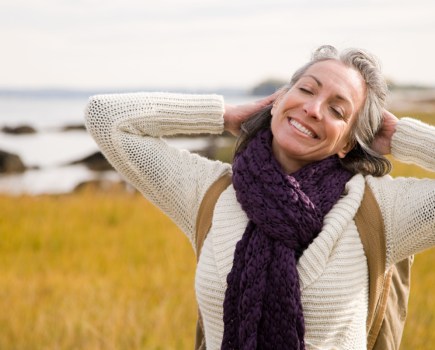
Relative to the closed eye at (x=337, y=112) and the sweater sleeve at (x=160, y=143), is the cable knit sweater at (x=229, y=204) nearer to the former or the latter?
the sweater sleeve at (x=160, y=143)

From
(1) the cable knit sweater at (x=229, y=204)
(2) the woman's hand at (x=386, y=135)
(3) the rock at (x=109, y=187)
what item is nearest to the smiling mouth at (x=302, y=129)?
(1) the cable knit sweater at (x=229, y=204)

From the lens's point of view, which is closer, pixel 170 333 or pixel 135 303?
pixel 170 333

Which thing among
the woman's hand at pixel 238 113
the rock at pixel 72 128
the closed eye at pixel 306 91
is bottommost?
the rock at pixel 72 128

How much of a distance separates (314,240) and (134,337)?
2157 mm

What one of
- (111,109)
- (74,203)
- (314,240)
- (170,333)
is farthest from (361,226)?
(74,203)

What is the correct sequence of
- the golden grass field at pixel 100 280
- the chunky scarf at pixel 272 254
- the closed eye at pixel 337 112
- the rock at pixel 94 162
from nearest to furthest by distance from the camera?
the chunky scarf at pixel 272 254, the closed eye at pixel 337 112, the golden grass field at pixel 100 280, the rock at pixel 94 162

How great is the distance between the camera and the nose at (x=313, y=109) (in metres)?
2.31

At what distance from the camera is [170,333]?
4.23 m

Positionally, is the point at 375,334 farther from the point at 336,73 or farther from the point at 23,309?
→ the point at 23,309

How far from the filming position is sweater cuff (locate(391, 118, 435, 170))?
2508 mm

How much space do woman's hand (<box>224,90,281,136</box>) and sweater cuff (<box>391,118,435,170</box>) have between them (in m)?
0.48

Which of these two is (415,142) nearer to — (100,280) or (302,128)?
(302,128)

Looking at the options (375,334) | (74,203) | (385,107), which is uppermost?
(385,107)

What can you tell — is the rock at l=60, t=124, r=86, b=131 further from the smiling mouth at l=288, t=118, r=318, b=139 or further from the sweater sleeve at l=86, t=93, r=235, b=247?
the smiling mouth at l=288, t=118, r=318, b=139
